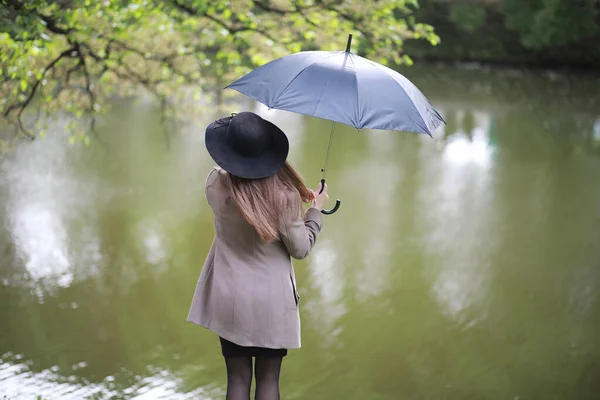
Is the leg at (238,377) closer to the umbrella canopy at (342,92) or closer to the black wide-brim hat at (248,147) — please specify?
the black wide-brim hat at (248,147)

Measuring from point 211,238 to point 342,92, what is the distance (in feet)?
14.3

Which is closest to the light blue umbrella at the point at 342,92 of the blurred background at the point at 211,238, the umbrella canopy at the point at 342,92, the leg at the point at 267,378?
the umbrella canopy at the point at 342,92

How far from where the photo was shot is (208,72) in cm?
688

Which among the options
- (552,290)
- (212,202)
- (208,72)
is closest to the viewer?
(212,202)


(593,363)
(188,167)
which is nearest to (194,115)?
(188,167)

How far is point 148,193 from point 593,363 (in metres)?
4.98

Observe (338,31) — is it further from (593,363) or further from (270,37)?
(593,363)

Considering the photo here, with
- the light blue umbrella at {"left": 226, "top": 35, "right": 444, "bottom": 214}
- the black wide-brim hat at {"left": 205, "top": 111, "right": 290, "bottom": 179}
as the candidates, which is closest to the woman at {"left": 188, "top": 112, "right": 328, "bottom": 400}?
the black wide-brim hat at {"left": 205, "top": 111, "right": 290, "bottom": 179}

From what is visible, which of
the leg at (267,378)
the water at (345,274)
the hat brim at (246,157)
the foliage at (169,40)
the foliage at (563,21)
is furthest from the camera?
the foliage at (563,21)

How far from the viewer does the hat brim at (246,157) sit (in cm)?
239

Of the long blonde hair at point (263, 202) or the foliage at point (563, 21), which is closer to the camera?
the long blonde hair at point (263, 202)

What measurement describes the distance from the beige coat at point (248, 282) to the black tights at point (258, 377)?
0.11 m

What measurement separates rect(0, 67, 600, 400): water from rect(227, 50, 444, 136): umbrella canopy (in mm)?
1973

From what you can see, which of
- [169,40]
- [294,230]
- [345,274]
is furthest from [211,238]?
[294,230]
